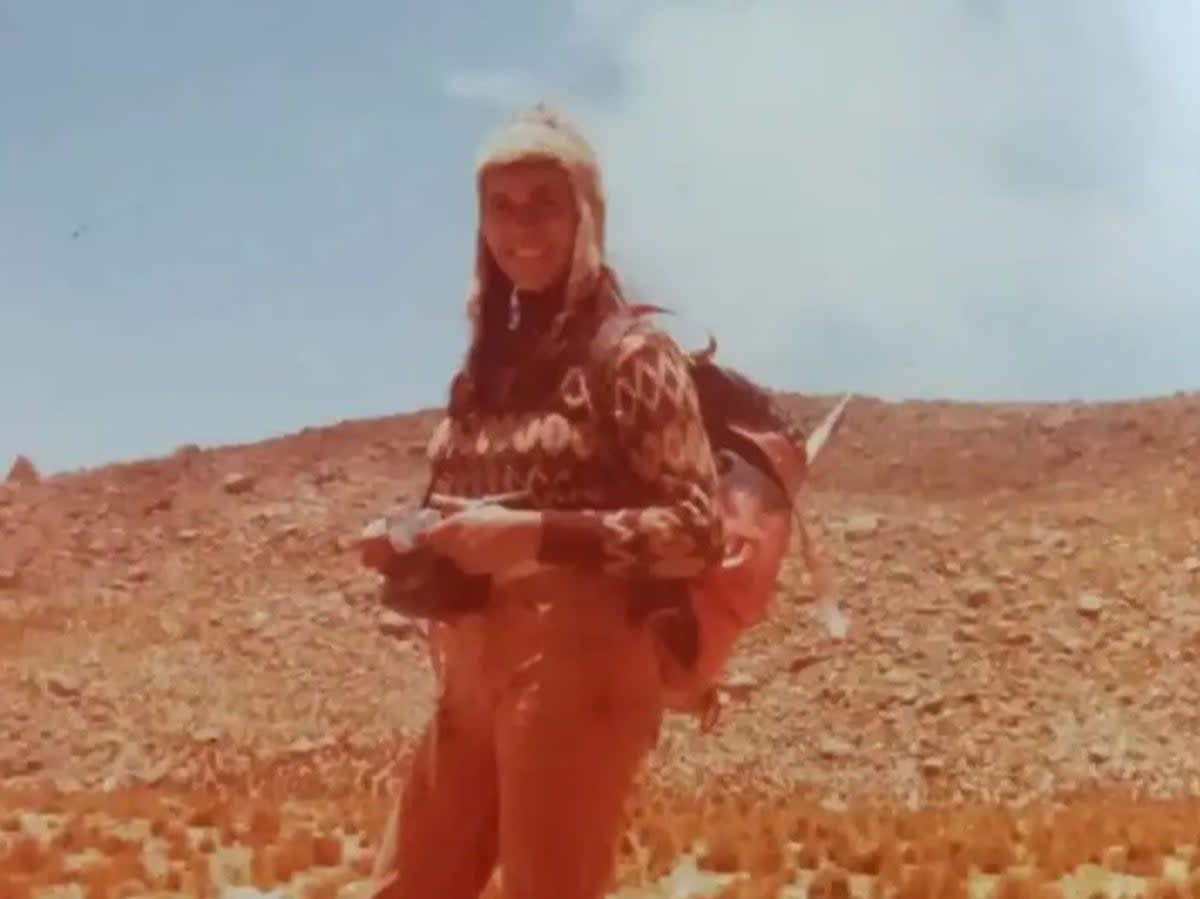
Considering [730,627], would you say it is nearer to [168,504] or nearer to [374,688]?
[374,688]

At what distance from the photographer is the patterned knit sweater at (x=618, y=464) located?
4234mm

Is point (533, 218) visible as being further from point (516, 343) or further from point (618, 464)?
point (618, 464)

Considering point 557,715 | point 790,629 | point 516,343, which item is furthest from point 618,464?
point 790,629

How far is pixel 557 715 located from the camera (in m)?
4.22

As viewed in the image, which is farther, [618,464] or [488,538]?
[618,464]

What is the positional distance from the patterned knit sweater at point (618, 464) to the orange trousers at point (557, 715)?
10cm

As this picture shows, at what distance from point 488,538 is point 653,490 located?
32 centimetres

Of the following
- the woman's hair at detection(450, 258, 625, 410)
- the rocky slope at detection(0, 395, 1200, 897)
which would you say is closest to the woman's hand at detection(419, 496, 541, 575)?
the woman's hair at detection(450, 258, 625, 410)

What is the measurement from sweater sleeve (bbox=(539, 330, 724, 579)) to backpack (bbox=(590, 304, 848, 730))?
3.0 inches

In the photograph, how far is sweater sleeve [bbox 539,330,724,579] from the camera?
423cm

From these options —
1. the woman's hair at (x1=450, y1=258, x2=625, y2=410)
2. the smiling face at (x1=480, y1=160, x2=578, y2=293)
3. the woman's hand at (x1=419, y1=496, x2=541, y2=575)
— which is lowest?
the woman's hand at (x1=419, y1=496, x2=541, y2=575)

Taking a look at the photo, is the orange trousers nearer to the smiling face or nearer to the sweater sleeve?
the sweater sleeve

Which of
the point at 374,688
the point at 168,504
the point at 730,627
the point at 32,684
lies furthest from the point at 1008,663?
the point at 730,627

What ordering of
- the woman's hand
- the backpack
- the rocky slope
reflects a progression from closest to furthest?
the woman's hand
the backpack
the rocky slope
